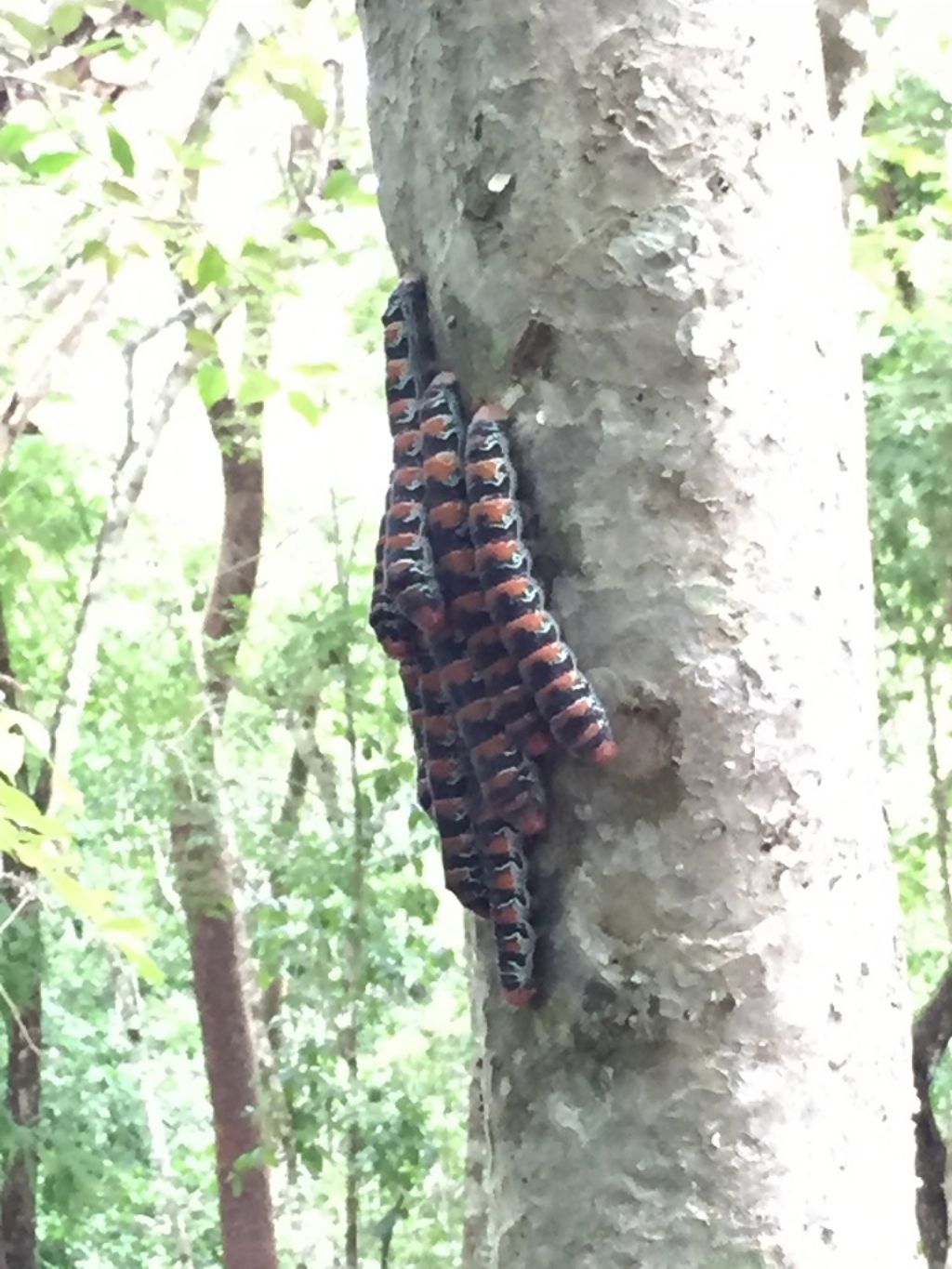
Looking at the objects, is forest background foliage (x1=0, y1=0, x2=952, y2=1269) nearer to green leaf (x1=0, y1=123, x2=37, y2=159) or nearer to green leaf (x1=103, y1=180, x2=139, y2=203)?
green leaf (x1=103, y1=180, x2=139, y2=203)

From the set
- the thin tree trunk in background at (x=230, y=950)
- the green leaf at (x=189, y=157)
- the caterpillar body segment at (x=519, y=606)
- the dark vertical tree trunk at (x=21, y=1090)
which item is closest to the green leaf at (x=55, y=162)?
the green leaf at (x=189, y=157)

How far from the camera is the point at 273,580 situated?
4254 millimetres

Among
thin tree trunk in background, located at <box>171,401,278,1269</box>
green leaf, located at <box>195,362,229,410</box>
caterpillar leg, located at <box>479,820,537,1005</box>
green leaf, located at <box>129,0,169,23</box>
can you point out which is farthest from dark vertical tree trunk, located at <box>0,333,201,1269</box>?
caterpillar leg, located at <box>479,820,537,1005</box>

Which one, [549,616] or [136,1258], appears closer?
[549,616]

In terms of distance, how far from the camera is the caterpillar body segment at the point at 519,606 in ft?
1.96

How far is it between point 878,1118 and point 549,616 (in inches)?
11.1

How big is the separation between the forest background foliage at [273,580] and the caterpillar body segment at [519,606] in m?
1.06

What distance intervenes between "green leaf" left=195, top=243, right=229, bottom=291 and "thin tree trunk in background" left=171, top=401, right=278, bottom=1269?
2174 millimetres

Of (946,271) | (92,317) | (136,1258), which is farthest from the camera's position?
(136,1258)

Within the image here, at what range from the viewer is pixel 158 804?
3.64 metres

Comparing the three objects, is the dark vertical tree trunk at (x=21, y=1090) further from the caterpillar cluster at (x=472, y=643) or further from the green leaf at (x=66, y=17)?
the caterpillar cluster at (x=472, y=643)

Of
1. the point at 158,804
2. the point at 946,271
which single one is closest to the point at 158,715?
the point at 158,804

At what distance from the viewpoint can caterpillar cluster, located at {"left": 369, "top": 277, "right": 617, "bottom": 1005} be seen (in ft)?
2.00

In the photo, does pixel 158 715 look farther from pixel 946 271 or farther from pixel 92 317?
pixel 946 271
